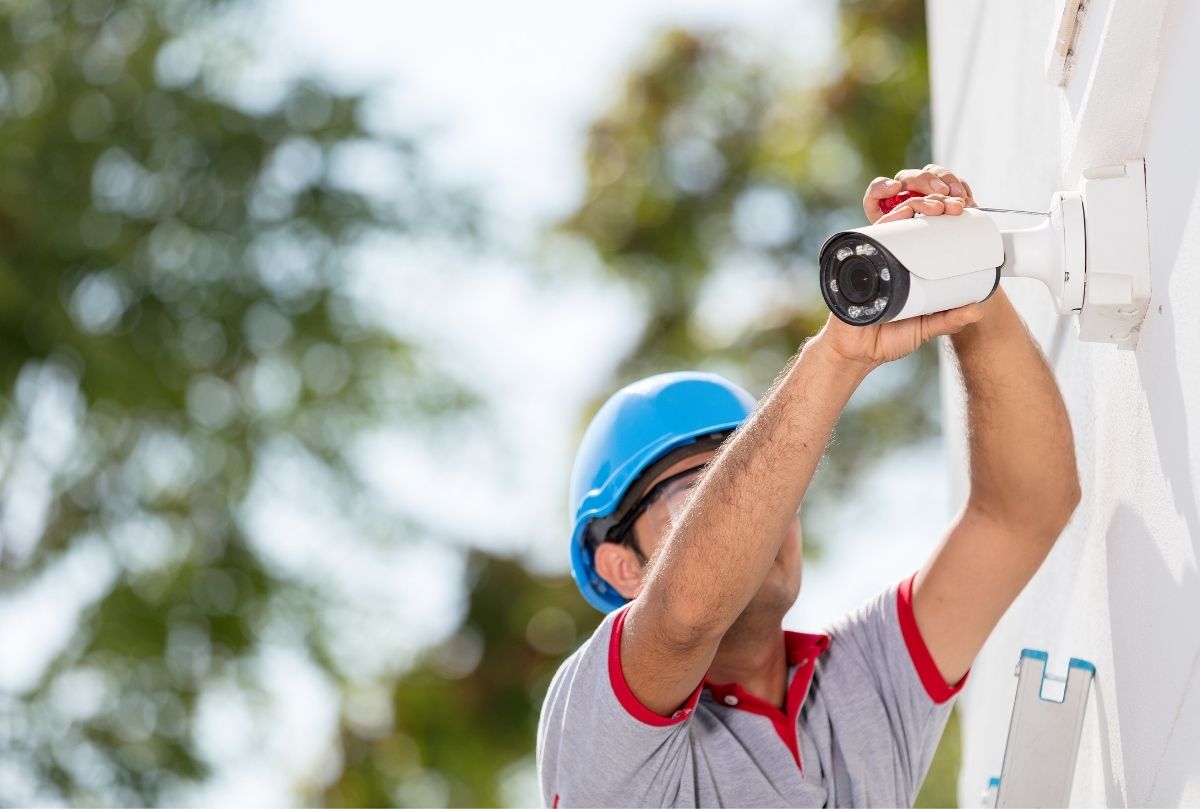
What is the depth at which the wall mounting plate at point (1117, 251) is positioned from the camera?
1.56 meters

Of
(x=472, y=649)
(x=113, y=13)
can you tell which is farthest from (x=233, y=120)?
(x=472, y=649)

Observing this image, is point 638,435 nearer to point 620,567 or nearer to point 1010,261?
point 620,567

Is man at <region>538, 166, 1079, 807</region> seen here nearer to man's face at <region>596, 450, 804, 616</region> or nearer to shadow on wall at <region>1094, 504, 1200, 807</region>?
man's face at <region>596, 450, 804, 616</region>

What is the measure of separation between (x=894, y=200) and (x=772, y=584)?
0.71m

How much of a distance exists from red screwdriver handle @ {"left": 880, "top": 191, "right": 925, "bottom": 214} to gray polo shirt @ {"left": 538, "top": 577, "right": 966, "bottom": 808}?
2.18 ft

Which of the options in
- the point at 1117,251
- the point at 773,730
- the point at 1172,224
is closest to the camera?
the point at 1172,224

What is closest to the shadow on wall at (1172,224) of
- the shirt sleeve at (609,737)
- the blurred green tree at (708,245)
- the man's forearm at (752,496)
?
the man's forearm at (752,496)

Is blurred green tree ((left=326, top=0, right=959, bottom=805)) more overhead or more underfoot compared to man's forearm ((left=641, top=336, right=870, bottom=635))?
more underfoot

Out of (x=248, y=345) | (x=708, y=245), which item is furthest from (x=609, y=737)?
(x=248, y=345)

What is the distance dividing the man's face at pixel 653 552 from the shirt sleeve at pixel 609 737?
0.92 ft

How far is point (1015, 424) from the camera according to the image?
6.66 ft

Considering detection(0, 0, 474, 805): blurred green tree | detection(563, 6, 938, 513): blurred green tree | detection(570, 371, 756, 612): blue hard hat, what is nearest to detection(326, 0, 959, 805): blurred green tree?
detection(563, 6, 938, 513): blurred green tree

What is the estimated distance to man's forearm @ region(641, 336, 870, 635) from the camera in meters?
1.64

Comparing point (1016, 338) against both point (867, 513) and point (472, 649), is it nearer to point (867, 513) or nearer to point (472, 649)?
point (867, 513)
